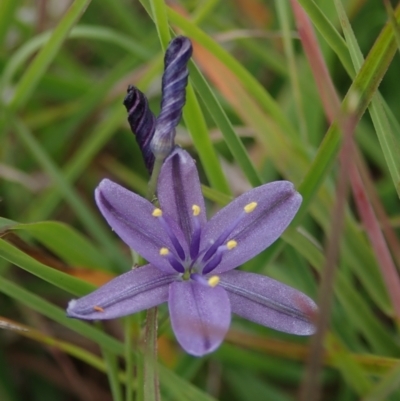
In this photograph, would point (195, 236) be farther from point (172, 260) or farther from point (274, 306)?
point (274, 306)

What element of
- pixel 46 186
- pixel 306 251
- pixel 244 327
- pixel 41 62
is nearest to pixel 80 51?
pixel 46 186

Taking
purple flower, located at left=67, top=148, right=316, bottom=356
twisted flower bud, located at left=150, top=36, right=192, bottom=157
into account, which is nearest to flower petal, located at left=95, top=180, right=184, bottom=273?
purple flower, located at left=67, top=148, right=316, bottom=356

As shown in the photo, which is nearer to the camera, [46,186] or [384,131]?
[384,131]

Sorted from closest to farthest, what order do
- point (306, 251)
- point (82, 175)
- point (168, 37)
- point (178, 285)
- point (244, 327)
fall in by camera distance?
point (178, 285), point (168, 37), point (306, 251), point (244, 327), point (82, 175)

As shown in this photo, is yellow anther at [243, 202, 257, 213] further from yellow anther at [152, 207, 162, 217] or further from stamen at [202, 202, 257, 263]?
yellow anther at [152, 207, 162, 217]

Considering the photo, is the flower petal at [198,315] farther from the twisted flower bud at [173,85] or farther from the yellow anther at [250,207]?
the twisted flower bud at [173,85]

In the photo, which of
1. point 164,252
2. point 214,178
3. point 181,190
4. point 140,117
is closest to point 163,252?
point 164,252

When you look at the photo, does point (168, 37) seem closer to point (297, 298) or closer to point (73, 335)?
point (297, 298)
